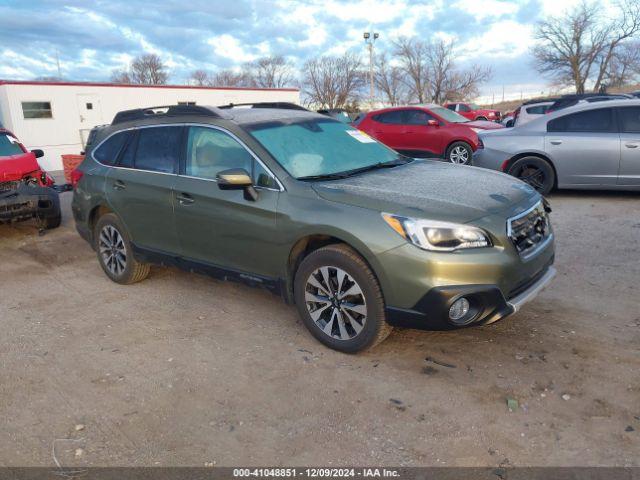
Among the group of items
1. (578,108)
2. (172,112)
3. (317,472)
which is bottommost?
(317,472)

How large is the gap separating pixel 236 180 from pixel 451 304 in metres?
1.72

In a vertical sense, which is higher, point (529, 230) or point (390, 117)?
point (390, 117)

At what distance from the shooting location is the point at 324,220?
3609 millimetres

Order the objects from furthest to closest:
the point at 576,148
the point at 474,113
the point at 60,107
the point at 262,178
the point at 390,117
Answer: the point at 474,113 → the point at 60,107 → the point at 390,117 → the point at 576,148 → the point at 262,178

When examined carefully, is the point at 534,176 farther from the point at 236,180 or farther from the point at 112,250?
the point at 112,250

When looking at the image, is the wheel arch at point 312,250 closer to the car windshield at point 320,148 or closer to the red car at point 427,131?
the car windshield at point 320,148

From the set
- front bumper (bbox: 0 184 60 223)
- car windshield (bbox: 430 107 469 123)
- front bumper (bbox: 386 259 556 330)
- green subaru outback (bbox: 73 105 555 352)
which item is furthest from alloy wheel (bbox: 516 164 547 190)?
front bumper (bbox: 0 184 60 223)

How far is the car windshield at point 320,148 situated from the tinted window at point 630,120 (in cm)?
488

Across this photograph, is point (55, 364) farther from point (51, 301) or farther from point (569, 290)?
point (569, 290)

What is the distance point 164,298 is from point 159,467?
2.54 m

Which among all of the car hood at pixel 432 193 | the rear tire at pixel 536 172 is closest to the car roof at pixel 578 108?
the rear tire at pixel 536 172

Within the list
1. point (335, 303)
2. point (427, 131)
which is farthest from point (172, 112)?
point (427, 131)

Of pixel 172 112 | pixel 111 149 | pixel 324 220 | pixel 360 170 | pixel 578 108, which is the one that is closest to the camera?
pixel 324 220

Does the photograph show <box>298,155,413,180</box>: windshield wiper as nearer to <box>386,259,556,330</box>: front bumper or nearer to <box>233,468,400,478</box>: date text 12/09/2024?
<box>386,259,556,330</box>: front bumper
